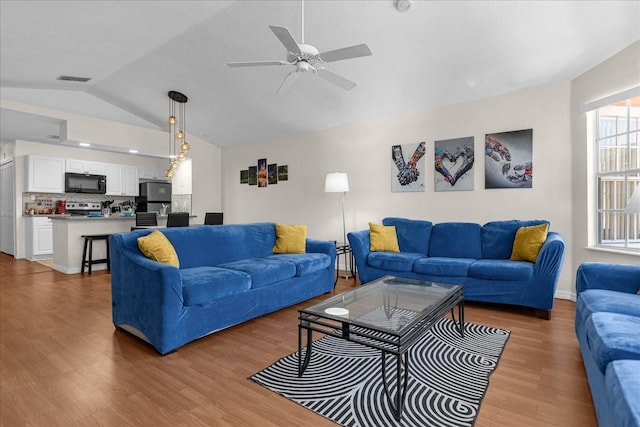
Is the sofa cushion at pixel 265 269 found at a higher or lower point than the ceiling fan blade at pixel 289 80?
lower

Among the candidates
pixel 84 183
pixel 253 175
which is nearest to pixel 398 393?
pixel 253 175

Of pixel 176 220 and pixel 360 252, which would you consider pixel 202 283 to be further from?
pixel 176 220

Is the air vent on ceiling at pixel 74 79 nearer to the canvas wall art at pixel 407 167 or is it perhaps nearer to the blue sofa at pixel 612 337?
the canvas wall art at pixel 407 167

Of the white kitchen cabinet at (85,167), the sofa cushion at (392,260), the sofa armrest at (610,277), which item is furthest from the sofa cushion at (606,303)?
the white kitchen cabinet at (85,167)

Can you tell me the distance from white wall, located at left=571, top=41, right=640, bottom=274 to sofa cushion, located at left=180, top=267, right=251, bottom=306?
143 inches

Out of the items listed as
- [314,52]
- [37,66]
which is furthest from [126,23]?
[314,52]

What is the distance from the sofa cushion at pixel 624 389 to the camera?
3.32 ft

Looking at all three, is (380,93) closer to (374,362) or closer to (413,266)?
(413,266)

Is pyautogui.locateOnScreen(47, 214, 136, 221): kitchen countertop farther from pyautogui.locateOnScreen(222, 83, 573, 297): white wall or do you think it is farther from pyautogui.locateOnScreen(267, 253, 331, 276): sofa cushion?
pyautogui.locateOnScreen(267, 253, 331, 276): sofa cushion

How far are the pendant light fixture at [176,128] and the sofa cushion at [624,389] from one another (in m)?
5.47

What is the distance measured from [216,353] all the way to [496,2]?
147 inches

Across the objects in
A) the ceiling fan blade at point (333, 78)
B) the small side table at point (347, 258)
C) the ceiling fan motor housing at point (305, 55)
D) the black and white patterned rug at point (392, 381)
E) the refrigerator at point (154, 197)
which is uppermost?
the ceiling fan motor housing at point (305, 55)

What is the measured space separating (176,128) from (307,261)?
4.84m

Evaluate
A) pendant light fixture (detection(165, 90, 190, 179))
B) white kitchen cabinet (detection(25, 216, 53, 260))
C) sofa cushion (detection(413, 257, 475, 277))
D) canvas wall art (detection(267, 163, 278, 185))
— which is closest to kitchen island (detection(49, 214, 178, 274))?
pendant light fixture (detection(165, 90, 190, 179))
